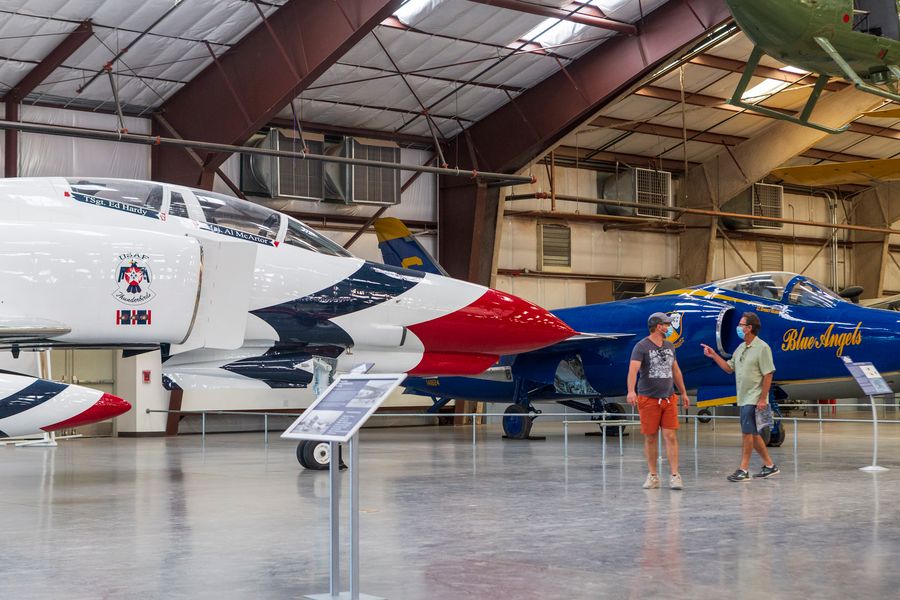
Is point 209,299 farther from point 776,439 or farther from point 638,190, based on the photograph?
point 638,190

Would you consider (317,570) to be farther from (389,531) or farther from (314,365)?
(314,365)

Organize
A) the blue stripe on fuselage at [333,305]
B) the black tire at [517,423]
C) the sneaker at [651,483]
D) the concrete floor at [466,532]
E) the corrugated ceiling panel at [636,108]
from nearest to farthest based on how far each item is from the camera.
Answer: the concrete floor at [466,532] → the sneaker at [651,483] → the blue stripe on fuselage at [333,305] → the black tire at [517,423] → the corrugated ceiling panel at [636,108]

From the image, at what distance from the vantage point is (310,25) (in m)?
16.8

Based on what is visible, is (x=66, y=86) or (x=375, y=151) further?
A: (x=375, y=151)

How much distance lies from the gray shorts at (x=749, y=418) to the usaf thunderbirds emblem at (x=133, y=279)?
5305 mm

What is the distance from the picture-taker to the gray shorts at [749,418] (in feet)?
28.7

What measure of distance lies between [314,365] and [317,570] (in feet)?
16.9

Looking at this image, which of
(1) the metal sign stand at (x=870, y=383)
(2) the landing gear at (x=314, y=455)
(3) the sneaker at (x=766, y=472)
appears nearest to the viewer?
(3) the sneaker at (x=766, y=472)

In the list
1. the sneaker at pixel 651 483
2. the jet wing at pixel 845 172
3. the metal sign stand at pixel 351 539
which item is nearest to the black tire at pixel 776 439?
the sneaker at pixel 651 483

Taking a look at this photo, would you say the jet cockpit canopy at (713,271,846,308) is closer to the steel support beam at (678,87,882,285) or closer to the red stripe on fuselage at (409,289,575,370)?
the red stripe on fuselage at (409,289,575,370)

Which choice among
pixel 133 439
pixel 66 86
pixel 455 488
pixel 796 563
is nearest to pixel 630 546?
pixel 796 563

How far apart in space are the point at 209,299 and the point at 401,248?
10.5 meters

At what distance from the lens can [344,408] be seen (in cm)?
446

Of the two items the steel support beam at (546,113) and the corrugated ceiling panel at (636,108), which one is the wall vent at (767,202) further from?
the steel support beam at (546,113)
